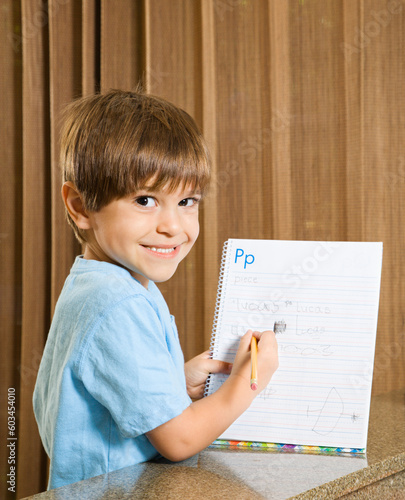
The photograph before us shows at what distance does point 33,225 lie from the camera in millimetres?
1832

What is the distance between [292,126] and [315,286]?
0.92m

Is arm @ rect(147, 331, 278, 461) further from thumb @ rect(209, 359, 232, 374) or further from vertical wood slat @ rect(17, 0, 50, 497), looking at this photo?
vertical wood slat @ rect(17, 0, 50, 497)

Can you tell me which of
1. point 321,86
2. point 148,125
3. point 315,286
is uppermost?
point 321,86

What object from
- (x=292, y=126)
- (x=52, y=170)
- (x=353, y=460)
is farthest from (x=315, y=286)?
(x=52, y=170)

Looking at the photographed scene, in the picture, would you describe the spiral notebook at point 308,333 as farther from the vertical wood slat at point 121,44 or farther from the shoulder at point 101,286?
the vertical wood slat at point 121,44

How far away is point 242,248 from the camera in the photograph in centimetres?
80

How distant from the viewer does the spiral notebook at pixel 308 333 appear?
0.72m

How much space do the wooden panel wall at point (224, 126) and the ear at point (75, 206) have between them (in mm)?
906

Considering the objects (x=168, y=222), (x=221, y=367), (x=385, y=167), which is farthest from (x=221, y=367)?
(x=385, y=167)

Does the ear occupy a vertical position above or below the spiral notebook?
above

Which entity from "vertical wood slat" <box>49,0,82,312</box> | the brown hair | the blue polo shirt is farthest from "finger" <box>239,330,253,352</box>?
"vertical wood slat" <box>49,0,82,312</box>

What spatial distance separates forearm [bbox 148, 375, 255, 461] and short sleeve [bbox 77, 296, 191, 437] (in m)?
0.02

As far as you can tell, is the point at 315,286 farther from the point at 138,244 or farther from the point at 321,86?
the point at 321,86

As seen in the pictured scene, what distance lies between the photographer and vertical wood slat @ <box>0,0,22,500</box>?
5.97 feet
